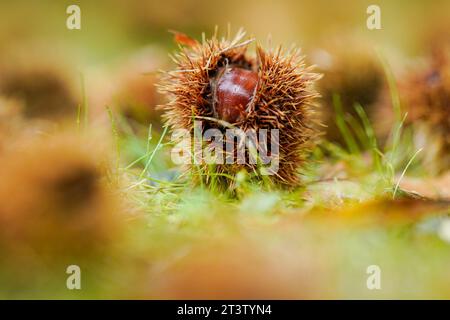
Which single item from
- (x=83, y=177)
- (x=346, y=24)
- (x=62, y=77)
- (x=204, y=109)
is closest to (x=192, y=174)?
(x=204, y=109)

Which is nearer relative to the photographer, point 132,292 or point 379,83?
point 132,292

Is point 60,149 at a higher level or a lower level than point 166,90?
lower

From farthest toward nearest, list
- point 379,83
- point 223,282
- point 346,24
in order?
point 346,24 → point 379,83 → point 223,282

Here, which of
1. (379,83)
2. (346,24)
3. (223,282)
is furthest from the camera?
(346,24)
